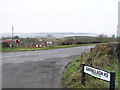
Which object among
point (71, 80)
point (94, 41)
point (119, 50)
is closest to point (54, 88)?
point (71, 80)

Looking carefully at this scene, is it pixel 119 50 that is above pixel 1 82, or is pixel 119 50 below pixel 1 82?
above

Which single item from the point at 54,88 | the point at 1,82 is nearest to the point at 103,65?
the point at 54,88

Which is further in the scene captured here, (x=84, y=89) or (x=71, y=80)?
(x=71, y=80)

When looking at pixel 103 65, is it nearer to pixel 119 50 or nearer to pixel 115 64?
pixel 115 64

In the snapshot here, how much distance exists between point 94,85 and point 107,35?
103ft

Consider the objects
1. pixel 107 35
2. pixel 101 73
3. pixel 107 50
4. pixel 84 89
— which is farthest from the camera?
pixel 107 35

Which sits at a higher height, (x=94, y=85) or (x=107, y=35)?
(x=107, y=35)

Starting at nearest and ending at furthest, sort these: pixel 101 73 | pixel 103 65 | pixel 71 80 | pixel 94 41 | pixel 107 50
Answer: pixel 101 73 → pixel 71 80 → pixel 103 65 → pixel 107 50 → pixel 94 41

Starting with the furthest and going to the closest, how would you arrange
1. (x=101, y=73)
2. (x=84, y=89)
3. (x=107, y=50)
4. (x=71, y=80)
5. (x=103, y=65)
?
(x=107, y=50) < (x=103, y=65) < (x=71, y=80) < (x=84, y=89) < (x=101, y=73)

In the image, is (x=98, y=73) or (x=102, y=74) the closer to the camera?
(x=102, y=74)

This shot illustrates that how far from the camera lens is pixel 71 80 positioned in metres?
5.55

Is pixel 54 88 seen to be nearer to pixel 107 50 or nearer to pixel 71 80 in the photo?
pixel 71 80

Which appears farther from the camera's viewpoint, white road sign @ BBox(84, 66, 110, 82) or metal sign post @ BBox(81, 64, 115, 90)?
white road sign @ BBox(84, 66, 110, 82)

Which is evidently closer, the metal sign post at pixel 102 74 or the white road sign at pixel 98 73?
the metal sign post at pixel 102 74
